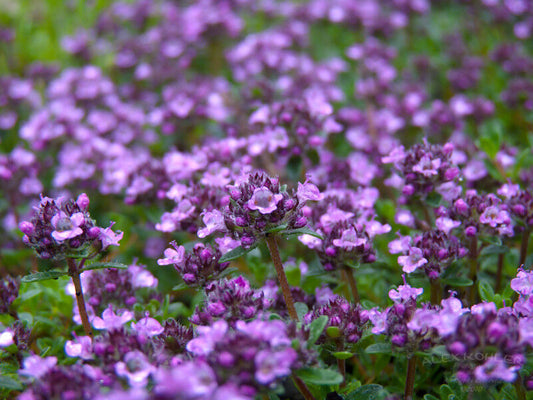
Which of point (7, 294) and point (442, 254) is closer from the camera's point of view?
point (442, 254)

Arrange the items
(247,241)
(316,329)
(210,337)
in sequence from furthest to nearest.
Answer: (247,241)
(316,329)
(210,337)

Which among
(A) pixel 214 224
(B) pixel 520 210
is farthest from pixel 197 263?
(B) pixel 520 210

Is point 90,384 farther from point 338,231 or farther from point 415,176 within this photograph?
point 415,176

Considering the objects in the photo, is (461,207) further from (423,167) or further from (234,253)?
(234,253)

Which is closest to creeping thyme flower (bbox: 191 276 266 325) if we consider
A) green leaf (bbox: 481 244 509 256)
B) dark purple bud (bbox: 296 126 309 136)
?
green leaf (bbox: 481 244 509 256)

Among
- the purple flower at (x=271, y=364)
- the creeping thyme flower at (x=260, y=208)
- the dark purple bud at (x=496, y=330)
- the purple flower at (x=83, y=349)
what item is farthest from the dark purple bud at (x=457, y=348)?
the purple flower at (x=83, y=349)

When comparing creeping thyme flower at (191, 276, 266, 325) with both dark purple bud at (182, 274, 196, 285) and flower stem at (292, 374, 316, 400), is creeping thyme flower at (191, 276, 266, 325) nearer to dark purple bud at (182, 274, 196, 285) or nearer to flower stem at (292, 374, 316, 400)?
dark purple bud at (182, 274, 196, 285)
